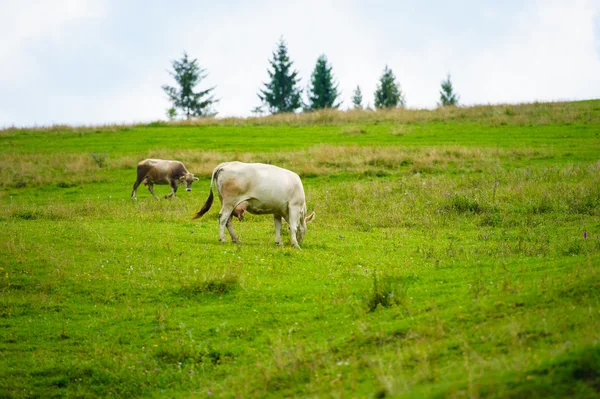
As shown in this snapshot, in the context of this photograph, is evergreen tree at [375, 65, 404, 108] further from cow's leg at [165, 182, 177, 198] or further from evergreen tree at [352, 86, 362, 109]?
cow's leg at [165, 182, 177, 198]

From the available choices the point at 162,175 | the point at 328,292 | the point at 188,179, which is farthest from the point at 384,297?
the point at 162,175

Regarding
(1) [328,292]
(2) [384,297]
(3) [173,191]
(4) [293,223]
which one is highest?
(3) [173,191]

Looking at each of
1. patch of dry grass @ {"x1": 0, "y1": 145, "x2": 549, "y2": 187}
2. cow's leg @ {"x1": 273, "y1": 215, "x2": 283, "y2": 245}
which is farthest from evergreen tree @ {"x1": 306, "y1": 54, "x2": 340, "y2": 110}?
cow's leg @ {"x1": 273, "y1": 215, "x2": 283, "y2": 245}

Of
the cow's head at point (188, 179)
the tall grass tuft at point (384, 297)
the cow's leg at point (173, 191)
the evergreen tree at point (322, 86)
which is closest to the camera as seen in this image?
the tall grass tuft at point (384, 297)

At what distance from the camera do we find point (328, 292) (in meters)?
12.0

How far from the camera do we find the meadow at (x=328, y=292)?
7.71m

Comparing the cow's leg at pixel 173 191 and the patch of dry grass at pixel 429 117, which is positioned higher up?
the patch of dry grass at pixel 429 117

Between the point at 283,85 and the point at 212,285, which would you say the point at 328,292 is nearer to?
the point at 212,285

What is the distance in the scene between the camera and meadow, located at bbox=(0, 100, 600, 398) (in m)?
7.71

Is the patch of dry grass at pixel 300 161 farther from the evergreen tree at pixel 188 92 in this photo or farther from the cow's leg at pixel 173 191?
the evergreen tree at pixel 188 92

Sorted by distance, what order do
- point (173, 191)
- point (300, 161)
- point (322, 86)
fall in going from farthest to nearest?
1. point (322, 86)
2. point (300, 161)
3. point (173, 191)

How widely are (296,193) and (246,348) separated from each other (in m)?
8.08

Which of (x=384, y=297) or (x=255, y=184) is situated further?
(x=255, y=184)

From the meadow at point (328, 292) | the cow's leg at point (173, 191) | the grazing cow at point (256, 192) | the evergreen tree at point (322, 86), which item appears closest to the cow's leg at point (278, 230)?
the grazing cow at point (256, 192)
